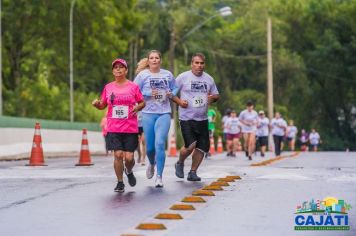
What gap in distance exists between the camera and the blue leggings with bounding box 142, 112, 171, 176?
43.4ft

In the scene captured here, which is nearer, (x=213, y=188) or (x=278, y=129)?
(x=213, y=188)

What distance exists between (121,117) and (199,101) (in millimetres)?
2095

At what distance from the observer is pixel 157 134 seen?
521 inches

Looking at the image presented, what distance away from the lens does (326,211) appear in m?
9.65

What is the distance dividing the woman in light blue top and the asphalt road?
0.55 metres

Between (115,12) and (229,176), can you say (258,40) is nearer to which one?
(115,12)

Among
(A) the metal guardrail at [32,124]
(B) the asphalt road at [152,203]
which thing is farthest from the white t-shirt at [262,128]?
(B) the asphalt road at [152,203]

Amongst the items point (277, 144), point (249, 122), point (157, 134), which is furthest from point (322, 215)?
point (277, 144)

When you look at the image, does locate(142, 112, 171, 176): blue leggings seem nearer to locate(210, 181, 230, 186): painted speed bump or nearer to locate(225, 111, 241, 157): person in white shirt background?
locate(210, 181, 230, 186): painted speed bump

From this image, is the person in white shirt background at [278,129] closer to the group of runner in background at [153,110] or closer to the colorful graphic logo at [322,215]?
the group of runner in background at [153,110]

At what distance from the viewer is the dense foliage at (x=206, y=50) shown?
51.2 metres

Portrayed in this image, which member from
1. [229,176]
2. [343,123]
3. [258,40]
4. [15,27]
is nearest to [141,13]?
[15,27]

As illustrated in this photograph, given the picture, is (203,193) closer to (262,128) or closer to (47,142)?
(47,142)

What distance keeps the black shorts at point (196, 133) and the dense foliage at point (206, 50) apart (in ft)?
114
